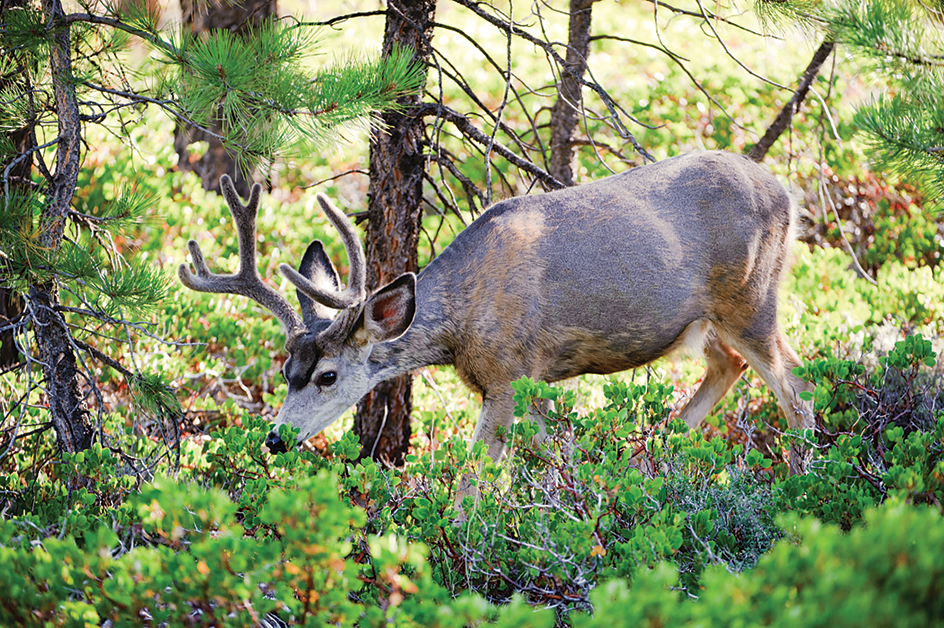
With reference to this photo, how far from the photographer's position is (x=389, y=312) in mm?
4645

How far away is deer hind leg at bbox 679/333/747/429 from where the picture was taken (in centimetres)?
591

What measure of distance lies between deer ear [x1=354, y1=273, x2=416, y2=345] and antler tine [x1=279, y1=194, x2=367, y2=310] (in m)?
0.22

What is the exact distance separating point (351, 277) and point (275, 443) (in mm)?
1180

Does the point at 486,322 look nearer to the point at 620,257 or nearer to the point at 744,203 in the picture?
the point at 620,257

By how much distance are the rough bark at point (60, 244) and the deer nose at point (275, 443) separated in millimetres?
984

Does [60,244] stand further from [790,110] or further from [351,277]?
[790,110]

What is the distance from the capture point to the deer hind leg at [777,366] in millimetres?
5336

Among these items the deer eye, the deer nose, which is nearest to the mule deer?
the deer eye

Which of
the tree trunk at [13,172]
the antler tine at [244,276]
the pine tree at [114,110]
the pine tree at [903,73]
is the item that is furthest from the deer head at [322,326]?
the pine tree at [903,73]

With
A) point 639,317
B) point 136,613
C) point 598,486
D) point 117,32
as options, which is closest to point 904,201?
point 639,317

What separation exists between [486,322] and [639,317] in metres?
0.94

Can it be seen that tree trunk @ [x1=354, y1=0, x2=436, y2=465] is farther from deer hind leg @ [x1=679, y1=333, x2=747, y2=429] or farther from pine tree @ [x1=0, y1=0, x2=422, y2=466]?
deer hind leg @ [x1=679, y1=333, x2=747, y2=429]

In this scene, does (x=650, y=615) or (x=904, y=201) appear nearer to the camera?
(x=650, y=615)

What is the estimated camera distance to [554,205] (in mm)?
4980
